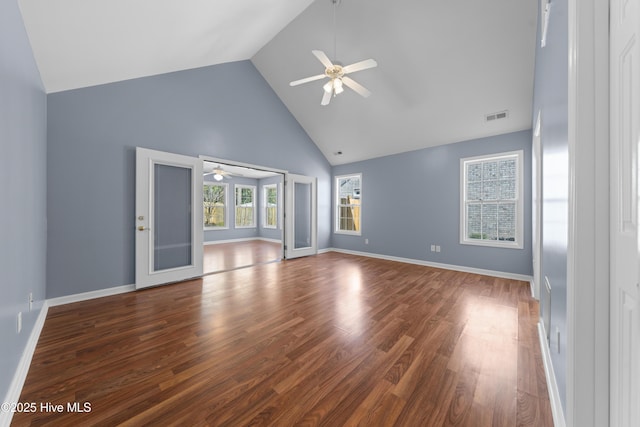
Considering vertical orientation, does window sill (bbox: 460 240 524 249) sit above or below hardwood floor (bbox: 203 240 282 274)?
above

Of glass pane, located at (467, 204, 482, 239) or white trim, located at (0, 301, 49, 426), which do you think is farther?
glass pane, located at (467, 204, 482, 239)

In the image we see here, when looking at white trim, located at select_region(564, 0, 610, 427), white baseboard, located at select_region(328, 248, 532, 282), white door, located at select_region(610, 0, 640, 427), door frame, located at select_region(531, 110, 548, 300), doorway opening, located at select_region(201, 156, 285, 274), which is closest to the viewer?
white door, located at select_region(610, 0, 640, 427)

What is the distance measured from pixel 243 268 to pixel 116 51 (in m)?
3.61

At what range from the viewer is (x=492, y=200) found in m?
4.32

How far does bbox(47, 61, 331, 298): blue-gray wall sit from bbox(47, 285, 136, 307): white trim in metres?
0.05

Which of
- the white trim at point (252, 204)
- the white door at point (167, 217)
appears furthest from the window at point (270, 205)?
the white door at point (167, 217)

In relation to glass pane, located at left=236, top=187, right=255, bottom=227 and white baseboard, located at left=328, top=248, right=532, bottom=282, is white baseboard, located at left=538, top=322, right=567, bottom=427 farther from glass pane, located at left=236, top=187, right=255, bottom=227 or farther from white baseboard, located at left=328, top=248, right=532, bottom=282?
glass pane, located at left=236, top=187, right=255, bottom=227

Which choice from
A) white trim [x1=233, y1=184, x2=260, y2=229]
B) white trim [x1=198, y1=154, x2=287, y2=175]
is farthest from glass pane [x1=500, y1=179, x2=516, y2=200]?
white trim [x1=233, y1=184, x2=260, y2=229]

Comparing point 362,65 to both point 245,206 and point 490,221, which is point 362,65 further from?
point 245,206

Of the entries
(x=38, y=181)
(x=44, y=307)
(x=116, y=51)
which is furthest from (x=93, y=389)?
(x=116, y=51)

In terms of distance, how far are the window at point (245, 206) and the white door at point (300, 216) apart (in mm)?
3975

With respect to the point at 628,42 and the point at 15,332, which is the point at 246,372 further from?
the point at 628,42

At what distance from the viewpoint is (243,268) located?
472 centimetres

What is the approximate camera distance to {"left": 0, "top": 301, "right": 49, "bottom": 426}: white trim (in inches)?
49.7
